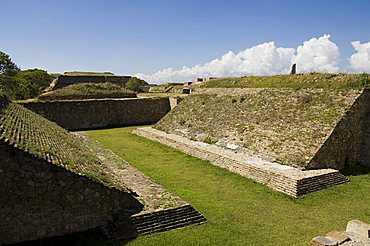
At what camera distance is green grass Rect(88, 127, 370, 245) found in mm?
6824

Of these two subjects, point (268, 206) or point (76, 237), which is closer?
point (76, 237)

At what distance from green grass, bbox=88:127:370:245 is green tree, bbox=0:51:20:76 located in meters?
28.8

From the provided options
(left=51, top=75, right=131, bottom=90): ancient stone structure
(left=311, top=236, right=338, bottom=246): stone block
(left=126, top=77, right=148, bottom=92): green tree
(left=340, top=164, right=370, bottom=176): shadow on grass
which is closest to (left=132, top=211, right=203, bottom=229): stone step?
(left=311, top=236, right=338, bottom=246): stone block

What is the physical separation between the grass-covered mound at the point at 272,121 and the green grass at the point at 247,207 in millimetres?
1754

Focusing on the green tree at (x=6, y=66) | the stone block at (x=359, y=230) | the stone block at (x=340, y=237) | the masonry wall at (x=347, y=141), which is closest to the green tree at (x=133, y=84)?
the green tree at (x=6, y=66)

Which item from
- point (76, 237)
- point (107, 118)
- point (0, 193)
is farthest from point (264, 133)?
point (107, 118)

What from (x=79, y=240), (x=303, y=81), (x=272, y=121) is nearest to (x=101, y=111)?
(x=272, y=121)

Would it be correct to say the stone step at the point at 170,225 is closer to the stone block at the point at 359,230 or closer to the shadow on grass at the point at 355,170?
the stone block at the point at 359,230

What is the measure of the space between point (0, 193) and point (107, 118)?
61.1ft

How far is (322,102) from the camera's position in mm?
12711

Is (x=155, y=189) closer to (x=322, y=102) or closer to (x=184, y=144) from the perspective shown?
(x=184, y=144)

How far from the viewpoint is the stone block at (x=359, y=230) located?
6445 mm

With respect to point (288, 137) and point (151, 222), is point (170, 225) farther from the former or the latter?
point (288, 137)

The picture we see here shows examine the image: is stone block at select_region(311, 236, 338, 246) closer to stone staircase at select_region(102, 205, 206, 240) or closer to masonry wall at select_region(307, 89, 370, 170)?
stone staircase at select_region(102, 205, 206, 240)
